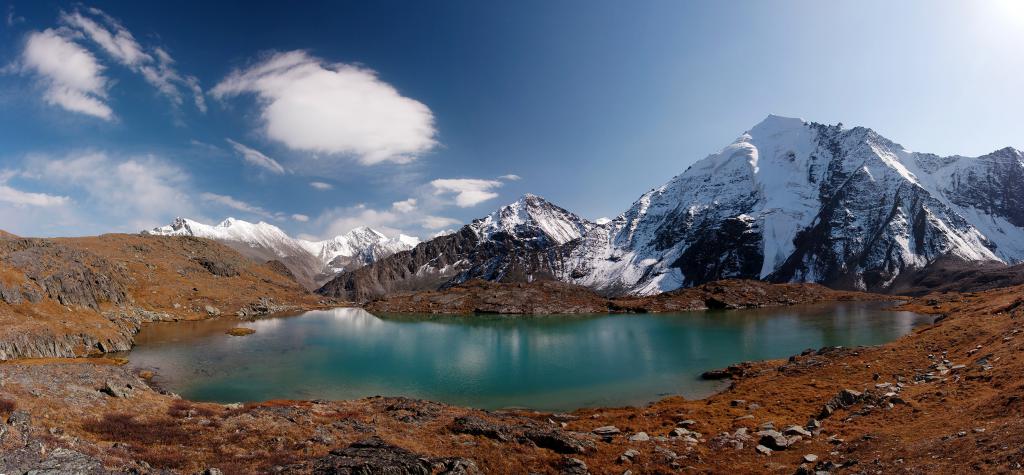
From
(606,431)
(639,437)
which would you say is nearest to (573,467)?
(639,437)

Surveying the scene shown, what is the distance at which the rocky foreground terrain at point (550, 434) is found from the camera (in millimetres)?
18141

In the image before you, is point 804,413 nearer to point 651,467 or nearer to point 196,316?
point 651,467

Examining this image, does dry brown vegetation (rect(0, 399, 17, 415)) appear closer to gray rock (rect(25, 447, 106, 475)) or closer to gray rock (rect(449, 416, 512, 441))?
gray rock (rect(25, 447, 106, 475))

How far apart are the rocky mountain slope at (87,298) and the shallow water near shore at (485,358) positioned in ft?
30.1

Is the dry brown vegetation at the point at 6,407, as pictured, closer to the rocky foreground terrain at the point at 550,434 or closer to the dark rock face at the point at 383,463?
the rocky foreground terrain at the point at 550,434

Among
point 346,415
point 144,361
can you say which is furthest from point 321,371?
point 346,415

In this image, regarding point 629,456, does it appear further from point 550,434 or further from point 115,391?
point 115,391

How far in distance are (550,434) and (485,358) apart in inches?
2561

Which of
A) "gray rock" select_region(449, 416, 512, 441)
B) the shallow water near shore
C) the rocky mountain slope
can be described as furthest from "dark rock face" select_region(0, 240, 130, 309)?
"gray rock" select_region(449, 416, 512, 441)

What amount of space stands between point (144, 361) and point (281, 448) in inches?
3088

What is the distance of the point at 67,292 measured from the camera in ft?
353

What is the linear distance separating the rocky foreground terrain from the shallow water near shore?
1848cm

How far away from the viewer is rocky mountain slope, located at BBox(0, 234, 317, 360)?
78.6 m

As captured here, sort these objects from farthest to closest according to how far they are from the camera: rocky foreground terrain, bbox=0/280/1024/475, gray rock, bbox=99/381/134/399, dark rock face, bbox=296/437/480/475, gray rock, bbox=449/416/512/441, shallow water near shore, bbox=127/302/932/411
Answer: shallow water near shore, bbox=127/302/932/411 → gray rock, bbox=99/381/134/399 → gray rock, bbox=449/416/512/441 → dark rock face, bbox=296/437/480/475 → rocky foreground terrain, bbox=0/280/1024/475
